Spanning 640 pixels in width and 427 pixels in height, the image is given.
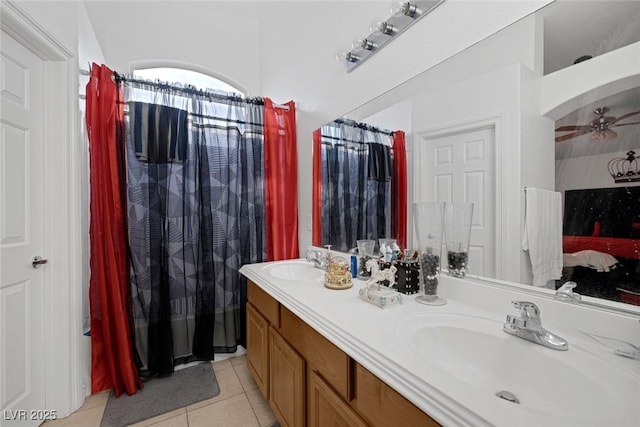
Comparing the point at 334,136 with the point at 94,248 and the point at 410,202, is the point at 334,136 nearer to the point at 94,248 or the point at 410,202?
the point at 410,202

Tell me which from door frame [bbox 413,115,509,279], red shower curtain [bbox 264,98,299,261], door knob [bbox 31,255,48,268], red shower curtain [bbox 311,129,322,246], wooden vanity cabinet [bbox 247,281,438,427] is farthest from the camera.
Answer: red shower curtain [bbox 264,98,299,261]

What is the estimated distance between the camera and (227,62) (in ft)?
8.70

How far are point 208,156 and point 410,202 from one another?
1.58 m

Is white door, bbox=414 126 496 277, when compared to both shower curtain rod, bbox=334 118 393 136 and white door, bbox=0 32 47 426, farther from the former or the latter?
white door, bbox=0 32 47 426

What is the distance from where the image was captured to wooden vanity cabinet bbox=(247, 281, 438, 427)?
0.70 metres

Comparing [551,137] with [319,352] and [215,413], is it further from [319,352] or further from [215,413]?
[215,413]

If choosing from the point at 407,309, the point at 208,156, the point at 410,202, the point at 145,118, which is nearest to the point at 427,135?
the point at 410,202

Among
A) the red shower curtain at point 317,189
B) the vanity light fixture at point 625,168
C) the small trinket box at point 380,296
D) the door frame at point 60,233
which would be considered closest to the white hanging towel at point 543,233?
the vanity light fixture at point 625,168

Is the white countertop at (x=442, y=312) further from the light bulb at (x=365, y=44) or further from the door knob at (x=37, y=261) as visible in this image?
the door knob at (x=37, y=261)

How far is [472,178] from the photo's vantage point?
1077 millimetres

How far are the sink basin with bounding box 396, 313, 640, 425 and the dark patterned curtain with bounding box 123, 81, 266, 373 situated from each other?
5.53 ft

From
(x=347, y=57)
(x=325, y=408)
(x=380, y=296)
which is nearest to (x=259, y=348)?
(x=325, y=408)

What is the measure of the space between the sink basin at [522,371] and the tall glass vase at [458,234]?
0.24 meters

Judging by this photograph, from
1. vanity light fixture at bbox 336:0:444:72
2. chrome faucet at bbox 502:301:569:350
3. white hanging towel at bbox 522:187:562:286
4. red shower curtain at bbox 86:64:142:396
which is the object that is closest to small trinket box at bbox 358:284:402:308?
chrome faucet at bbox 502:301:569:350
